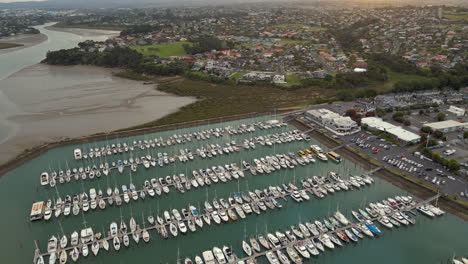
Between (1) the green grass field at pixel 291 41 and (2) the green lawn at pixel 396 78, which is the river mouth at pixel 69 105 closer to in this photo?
(2) the green lawn at pixel 396 78

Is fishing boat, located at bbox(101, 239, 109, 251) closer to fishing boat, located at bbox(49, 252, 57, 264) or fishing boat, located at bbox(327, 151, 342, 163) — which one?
fishing boat, located at bbox(49, 252, 57, 264)

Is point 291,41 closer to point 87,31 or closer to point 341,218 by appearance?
point 341,218

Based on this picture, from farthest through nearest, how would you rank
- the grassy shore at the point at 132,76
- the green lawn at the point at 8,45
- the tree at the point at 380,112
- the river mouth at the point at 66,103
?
the green lawn at the point at 8,45 < the grassy shore at the point at 132,76 < the tree at the point at 380,112 < the river mouth at the point at 66,103

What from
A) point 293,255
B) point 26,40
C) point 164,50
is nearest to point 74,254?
point 293,255

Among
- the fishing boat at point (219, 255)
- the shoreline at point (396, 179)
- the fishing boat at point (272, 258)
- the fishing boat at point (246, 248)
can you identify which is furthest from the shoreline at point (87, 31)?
the fishing boat at point (272, 258)

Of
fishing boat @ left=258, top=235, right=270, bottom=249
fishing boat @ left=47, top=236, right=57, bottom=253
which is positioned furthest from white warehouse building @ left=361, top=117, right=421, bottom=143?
fishing boat @ left=47, top=236, right=57, bottom=253

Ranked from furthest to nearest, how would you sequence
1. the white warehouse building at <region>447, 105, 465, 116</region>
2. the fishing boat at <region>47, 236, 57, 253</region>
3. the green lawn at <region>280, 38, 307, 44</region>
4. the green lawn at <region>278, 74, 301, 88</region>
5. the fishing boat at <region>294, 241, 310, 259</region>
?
the green lawn at <region>280, 38, 307, 44</region>, the green lawn at <region>278, 74, 301, 88</region>, the white warehouse building at <region>447, 105, 465, 116</region>, the fishing boat at <region>47, 236, 57, 253</region>, the fishing boat at <region>294, 241, 310, 259</region>
